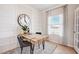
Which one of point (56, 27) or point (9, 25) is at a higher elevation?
point (9, 25)

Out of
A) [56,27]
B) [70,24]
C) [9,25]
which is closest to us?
[9,25]

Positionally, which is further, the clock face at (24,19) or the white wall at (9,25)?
the clock face at (24,19)

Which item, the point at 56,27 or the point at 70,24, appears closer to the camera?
the point at 70,24

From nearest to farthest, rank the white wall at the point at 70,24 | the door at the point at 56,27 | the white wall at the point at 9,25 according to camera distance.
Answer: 1. the white wall at the point at 9,25
2. the white wall at the point at 70,24
3. the door at the point at 56,27

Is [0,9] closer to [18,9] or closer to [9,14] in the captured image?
[9,14]

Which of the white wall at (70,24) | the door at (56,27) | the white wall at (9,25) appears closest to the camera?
the white wall at (9,25)

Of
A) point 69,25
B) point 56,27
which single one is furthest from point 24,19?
point 69,25

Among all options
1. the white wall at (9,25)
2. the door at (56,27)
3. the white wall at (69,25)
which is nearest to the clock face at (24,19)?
the white wall at (9,25)

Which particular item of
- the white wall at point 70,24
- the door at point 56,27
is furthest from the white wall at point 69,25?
the door at point 56,27

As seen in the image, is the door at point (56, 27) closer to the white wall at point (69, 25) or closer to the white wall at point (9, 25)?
the white wall at point (69, 25)

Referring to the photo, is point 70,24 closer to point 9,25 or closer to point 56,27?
point 56,27

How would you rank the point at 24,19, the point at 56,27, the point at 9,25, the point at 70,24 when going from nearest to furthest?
the point at 9,25, the point at 70,24, the point at 24,19, the point at 56,27
